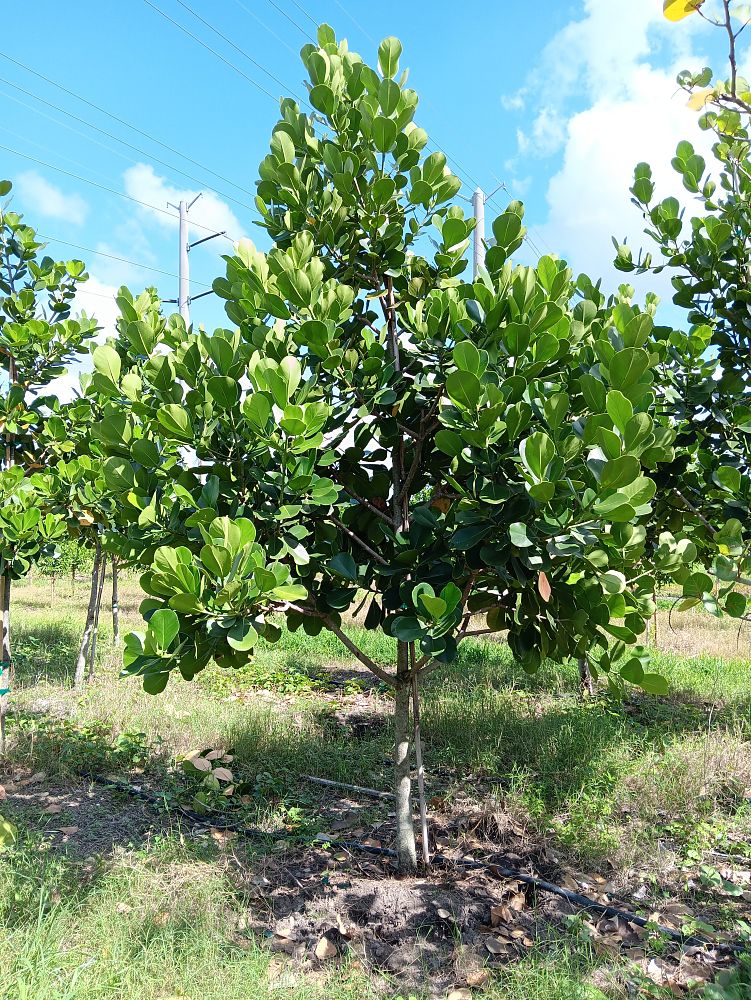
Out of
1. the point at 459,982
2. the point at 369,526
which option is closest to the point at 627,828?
the point at 459,982

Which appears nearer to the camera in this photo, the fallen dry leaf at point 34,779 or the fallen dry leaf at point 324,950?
the fallen dry leaf at point 324,950

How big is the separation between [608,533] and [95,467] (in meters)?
3.89

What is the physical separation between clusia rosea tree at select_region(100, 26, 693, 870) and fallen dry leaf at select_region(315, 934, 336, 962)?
543 mm

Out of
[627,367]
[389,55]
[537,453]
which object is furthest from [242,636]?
[389,55]

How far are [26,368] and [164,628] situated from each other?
3.62 m

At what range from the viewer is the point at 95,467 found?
4.82 m

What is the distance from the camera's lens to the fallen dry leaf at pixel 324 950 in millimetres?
2531

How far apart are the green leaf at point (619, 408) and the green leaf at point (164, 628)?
1289mm

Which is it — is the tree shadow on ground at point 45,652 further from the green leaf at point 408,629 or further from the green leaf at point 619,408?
the green leaf at point 619,408

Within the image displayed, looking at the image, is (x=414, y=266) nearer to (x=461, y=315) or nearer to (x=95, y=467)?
(x=461, y=315)

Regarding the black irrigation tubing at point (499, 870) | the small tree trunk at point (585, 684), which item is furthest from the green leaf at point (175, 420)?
the small tree trunk at point (585, 684)

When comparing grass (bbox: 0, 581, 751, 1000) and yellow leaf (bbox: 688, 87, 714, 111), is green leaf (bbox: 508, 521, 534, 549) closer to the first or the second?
yellow leaf (bbox: 688, 87, 714, 111)

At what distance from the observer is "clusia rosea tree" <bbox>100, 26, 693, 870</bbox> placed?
188cm

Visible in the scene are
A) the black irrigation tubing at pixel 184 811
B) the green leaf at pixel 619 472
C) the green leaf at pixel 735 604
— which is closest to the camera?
the green leaf at pixel 619 472
